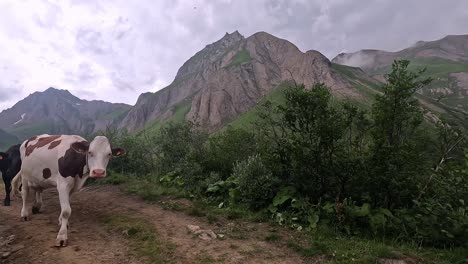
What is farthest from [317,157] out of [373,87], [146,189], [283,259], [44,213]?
[373,87]

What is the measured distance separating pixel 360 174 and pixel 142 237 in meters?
6.02

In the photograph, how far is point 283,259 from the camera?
22.9 feet

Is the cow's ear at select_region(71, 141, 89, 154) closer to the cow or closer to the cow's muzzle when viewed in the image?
the cow

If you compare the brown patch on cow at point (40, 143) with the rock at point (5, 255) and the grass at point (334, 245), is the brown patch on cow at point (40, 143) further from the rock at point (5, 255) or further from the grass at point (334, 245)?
the rock at point (5, 255)

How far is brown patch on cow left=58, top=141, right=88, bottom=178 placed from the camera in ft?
27.9

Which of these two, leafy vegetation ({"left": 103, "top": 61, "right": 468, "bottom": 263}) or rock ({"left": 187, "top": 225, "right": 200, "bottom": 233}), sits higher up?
leafy vegetation ({"left": 103, "top": 61, "right": 468, "bottom": 263})

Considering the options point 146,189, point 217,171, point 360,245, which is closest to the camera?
point 360,245

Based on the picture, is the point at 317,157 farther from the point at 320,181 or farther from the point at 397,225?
the point at 397,225

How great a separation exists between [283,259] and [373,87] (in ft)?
639

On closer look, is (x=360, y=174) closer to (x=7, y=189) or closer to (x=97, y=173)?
(x=97, y=173)

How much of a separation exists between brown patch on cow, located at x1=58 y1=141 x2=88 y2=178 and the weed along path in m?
1.47

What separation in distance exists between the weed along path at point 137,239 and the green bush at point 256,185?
1257 mm

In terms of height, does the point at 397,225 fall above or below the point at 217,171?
below

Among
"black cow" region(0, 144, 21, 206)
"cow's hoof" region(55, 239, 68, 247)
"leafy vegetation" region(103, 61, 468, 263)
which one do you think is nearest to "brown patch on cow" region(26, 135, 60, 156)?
"black cow" region(0, 144, 21, 206)
